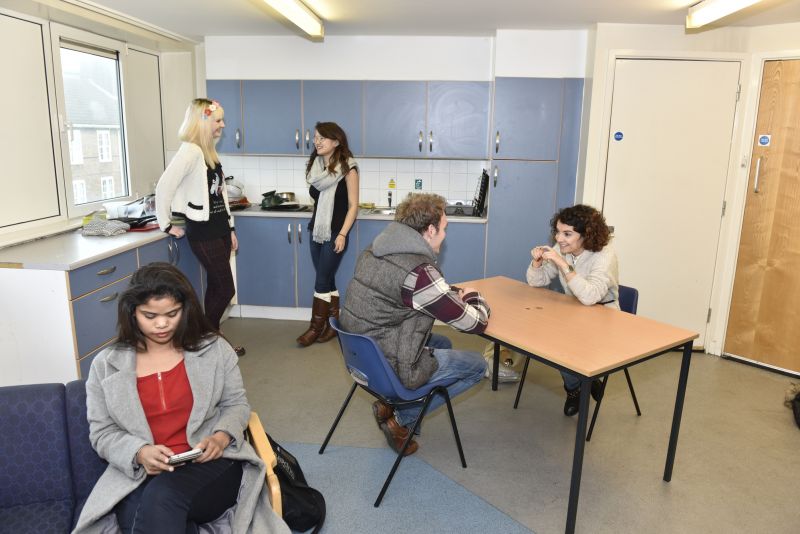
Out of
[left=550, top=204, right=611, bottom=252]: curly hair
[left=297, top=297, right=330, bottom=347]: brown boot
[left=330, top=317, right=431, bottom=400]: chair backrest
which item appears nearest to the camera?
[left=330, top=317, right=431, bottom=400]: chair backrest

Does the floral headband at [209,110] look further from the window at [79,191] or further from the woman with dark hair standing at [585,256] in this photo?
the woman with dark hair standing at [585,256]

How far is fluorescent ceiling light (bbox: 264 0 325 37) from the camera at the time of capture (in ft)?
11.4

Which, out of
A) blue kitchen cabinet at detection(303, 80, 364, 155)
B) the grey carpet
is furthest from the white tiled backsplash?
the grey carpet

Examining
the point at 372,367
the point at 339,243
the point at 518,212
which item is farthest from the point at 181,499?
the point at 518,212

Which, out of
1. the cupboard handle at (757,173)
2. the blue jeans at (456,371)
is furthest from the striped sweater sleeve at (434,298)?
the cupboard handle at (757,173)

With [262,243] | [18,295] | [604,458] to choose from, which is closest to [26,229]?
[18,295]

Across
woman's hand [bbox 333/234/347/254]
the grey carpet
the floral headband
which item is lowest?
the grey carpet

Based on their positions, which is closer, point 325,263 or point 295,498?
A: point 295,498

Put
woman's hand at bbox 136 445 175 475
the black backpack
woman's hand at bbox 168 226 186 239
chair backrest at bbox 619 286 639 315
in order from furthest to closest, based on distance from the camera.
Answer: woman's hand at bbox 168 226 186 239 < chair backrest at bbox 619 286 639 315 < the black backpack < woman's hand at bbox 136 445 175 475

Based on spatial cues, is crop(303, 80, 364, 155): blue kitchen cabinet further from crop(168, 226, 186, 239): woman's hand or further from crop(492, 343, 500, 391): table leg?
crop(492, 343, 500, 391): table leg

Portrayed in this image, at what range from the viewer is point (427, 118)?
190 inches

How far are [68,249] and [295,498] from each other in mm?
2120

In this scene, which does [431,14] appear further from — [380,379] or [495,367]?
[380,379]

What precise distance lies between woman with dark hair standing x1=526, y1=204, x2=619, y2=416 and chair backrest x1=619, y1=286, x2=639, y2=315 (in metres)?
0.12
